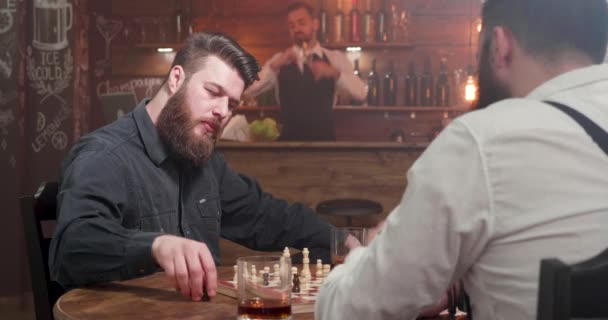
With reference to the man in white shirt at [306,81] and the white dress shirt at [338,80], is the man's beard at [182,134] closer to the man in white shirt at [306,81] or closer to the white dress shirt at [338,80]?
Answer: the man in white shirt at [306,81]

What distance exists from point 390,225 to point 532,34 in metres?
0.40

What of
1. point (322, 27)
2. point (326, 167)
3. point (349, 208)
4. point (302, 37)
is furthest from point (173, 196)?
point (322, 27)

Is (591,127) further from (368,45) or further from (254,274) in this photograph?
(368,45)

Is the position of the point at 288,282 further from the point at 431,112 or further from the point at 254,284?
the point at 431,112

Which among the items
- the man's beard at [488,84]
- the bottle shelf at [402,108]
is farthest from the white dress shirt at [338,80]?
the man's beard at [488,84]

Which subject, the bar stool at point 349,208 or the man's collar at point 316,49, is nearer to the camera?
the bar stool at point 349,208

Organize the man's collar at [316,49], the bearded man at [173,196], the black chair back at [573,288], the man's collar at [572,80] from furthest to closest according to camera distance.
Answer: the man's collar at [316,49]
the bearded man at [173,196]
the man's collar at [572,80]
the black chair back at [573,288]

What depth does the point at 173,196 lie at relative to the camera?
2.55 m

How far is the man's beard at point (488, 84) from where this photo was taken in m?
1.46

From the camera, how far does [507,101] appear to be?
1296 millimetres

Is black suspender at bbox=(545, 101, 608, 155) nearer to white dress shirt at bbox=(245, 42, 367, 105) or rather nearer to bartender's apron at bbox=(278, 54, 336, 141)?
bartender's apron at bbox=(278, 54, 336, 141)

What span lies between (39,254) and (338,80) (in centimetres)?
599

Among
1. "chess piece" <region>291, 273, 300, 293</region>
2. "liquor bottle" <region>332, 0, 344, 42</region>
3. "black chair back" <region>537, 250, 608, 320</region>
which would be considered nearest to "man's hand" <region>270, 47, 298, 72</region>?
"liquor bottle" <region>332, 0, 344, 42</region>

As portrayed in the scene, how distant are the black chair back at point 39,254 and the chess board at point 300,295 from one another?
51 cm
